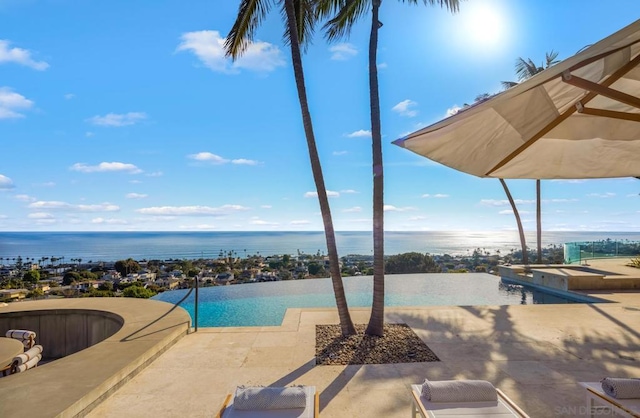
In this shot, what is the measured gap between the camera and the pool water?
768cm

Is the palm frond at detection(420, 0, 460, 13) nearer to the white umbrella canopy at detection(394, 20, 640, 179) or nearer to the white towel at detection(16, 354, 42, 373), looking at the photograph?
the white umbrella canopy at detection(394, 20, 640, 179)

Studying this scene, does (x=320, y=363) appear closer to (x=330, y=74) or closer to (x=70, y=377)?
(x=70, y=377)

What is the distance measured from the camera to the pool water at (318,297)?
303 inches

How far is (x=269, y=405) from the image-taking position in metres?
2.60

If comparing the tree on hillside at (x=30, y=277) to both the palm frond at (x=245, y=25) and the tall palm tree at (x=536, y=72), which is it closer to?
the palm frond at (x=245, y=25)

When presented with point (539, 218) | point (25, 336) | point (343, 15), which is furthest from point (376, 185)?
point (539, 218)

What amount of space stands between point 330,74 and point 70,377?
846cm

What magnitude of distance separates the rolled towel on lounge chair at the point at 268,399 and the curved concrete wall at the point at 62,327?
17.3 ft

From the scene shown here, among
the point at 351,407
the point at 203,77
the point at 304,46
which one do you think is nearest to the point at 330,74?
the point at 304,46

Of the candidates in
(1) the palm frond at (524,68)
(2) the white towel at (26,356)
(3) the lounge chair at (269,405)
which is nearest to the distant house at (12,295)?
(2) the white towel at (26,356)

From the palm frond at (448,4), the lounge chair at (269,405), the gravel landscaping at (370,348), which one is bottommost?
the gravel landscaping at (370,348)

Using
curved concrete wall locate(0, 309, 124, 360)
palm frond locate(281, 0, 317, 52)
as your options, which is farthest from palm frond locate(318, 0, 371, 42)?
curved concrete wall locate(0, 309, 124, 360)

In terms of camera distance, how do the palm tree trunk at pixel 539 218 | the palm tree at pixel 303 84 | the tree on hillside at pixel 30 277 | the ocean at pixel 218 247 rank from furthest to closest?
1. the ocean at pixel 218 247
2. the palm tree trunk at pixel 539 218
3. the tree on hillside at pixel 30 277
4. the palm tree at pixel 303 84

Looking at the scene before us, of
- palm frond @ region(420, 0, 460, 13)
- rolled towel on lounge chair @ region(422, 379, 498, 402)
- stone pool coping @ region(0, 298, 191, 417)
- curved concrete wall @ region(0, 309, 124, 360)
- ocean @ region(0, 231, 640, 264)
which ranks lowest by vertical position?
ocean @ region(0, 231, 640, 264)
